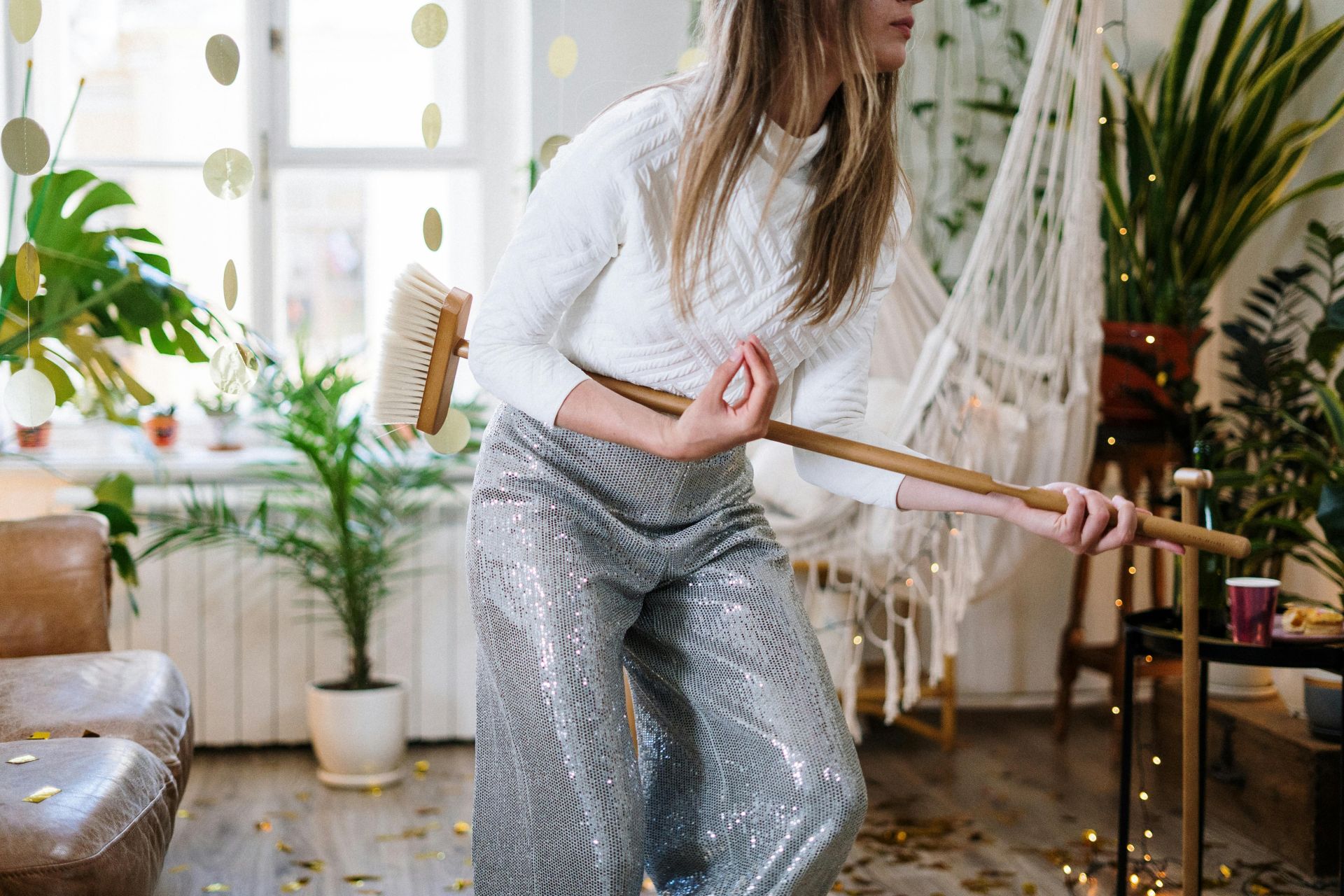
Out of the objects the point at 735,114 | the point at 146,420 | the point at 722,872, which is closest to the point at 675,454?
the point at 735,114

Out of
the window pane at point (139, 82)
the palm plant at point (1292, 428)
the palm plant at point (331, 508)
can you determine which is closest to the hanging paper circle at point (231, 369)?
the palm plant at point (331, 508)

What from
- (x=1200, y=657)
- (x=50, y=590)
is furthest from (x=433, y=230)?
(x=1200, y=657)

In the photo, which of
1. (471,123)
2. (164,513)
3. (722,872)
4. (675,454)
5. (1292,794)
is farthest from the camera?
(471,123)

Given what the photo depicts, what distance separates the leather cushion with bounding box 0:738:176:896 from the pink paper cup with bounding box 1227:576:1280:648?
1.53 metres

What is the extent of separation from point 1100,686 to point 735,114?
280 centimetres

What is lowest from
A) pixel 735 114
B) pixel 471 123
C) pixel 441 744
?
pixel 441 744

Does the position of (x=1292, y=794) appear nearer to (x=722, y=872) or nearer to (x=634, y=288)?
(x=722, y=872)

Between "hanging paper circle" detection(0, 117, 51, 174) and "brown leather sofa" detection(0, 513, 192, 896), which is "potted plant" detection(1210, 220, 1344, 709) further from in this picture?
"hanging paper circle" detection(0, 117, 51, 174)

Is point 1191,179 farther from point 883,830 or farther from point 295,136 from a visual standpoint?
point 295,136

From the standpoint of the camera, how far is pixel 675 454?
1.13 metres

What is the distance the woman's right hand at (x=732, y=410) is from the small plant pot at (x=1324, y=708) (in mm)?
1669

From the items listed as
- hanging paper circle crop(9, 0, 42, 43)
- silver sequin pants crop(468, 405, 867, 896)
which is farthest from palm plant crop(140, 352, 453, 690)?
silver sequin pants crop(468, 405, 867, 896)

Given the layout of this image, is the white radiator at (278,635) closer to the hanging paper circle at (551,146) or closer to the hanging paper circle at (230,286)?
the hanging paper circle at (551,146)

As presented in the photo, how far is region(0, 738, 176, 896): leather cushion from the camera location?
1.32m
